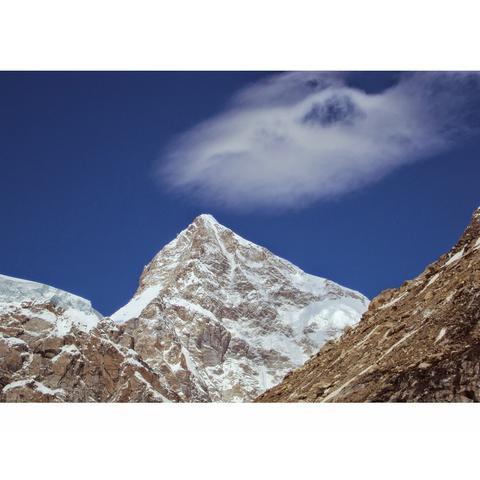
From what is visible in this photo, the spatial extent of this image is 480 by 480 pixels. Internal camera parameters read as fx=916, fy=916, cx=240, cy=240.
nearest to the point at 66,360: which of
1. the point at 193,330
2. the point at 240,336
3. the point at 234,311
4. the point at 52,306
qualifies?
the point at 52,306

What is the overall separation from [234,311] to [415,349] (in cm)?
14746

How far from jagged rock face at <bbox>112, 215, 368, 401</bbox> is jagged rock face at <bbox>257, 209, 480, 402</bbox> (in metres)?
107

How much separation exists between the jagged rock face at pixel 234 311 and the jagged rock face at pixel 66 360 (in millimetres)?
49951

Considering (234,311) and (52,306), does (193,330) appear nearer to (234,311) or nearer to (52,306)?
(234,311)

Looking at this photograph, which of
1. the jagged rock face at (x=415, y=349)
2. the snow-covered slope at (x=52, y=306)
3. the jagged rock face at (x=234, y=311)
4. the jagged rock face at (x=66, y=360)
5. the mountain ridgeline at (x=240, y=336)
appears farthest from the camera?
the jagged rock face at (x=234, y=311)

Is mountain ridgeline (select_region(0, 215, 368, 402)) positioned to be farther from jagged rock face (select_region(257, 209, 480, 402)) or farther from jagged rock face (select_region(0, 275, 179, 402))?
jagged rock face (select_region(257, 209, 480, 402))

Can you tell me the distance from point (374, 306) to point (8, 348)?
1805 inches

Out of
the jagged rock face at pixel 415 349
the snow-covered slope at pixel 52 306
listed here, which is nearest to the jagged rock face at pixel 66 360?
the snow-covered slope at pixel 52 306

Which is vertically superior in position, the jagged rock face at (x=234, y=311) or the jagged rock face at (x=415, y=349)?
the jagged rock face at (x=234, y=311)

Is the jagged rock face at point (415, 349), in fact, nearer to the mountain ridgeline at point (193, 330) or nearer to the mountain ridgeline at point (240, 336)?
the mountain ridgeline at point (240, 336)

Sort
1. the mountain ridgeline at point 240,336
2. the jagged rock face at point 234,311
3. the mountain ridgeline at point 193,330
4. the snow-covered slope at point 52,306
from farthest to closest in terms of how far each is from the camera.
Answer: the jagged rock face at point 234,311
the mountain ridgeline at point 193,330
the snow-covered slope at point 52,306
the mountain ridgeline at point 240,336

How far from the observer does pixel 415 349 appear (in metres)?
20.1

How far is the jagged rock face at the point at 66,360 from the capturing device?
61156mm
